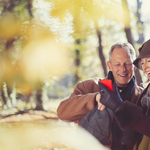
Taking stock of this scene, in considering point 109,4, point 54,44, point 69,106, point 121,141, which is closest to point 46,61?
point 54,44

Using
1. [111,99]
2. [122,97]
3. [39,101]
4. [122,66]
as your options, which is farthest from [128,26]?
[39,101]

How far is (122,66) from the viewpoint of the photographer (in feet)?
7.87

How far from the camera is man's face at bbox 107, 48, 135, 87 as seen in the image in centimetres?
241

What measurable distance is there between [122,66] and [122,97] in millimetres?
435

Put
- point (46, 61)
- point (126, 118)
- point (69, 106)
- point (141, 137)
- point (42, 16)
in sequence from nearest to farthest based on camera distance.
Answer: point (126, 118) < point (141, 137) < point (69, 106) < point (42, 16) < point (46, 61)

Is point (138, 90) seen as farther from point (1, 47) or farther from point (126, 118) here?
point (1, 47)

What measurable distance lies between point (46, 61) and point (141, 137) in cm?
220

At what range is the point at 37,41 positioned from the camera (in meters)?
3.00

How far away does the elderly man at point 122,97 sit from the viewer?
2090mm

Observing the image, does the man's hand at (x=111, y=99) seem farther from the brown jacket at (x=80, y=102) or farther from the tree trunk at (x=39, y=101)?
the tree trunk at (x=39, y=101)

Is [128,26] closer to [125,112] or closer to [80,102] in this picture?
[80,102]

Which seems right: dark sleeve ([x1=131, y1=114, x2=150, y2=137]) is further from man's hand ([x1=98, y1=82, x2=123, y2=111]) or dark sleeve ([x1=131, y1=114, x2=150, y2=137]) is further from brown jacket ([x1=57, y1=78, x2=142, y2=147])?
brown jacket ([x1=57, y1=78, x2=142, y2=147])

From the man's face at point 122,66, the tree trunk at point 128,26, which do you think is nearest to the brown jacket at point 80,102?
the man's face at point 122,66

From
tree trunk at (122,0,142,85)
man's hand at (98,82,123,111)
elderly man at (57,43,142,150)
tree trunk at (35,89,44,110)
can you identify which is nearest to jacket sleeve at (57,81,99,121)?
elderly man at (57,43,142,150)
